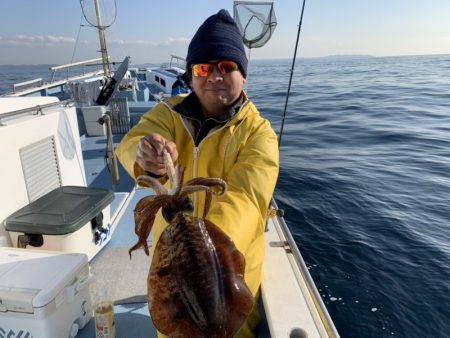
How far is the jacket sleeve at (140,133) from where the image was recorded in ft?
6.27

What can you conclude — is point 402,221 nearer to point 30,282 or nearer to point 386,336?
point 386,336

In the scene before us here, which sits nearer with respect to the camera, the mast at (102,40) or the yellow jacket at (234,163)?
the yellow jacket at (234,163)

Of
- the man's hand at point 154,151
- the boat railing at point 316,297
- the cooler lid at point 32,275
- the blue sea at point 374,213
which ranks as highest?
the man's hand at point 154,151

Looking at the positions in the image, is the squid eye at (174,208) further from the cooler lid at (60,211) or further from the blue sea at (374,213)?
the blue sea at (374,213)

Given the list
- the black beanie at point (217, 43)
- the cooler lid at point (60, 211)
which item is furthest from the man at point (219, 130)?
the cooler lid at point (60, 211)

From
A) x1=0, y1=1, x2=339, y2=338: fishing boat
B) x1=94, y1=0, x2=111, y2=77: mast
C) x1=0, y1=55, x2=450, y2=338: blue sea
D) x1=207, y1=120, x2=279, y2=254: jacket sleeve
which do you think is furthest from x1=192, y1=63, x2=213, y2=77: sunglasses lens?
x1=94, y1=0, x2=111, y2=77: mast

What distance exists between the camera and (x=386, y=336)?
4.42 metres

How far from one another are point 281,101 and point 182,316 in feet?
67.5

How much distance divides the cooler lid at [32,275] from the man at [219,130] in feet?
2.75

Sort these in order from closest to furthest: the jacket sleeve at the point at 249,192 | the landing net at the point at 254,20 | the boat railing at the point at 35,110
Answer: the jacket sleeve at the point at 249,192 < the boat railing at the point at 35,110 < the landing net at the point at 254,20

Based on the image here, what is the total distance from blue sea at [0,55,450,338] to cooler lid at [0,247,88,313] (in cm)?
357

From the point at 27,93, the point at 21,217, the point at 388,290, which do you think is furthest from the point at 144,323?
the point at 27,93

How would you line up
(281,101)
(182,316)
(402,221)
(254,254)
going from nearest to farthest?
(182,316)
(254,254)
(402,221)
(281,101)

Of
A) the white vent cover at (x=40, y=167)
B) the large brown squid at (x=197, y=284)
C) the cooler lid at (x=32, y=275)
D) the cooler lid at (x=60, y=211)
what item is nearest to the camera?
the large brown squid at (x=197, y=284)
